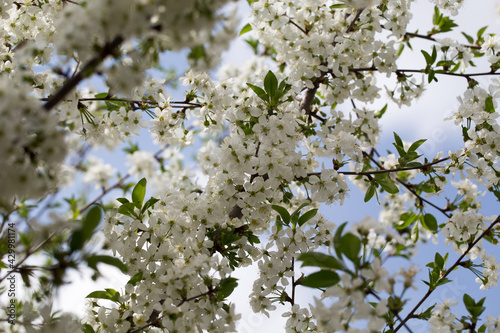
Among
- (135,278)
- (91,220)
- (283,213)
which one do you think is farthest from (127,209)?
(91,220)

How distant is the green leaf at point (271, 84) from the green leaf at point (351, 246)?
58.0 inches

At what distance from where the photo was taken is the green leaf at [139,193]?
105 inches

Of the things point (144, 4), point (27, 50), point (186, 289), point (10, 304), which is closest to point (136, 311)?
point (186, 289)

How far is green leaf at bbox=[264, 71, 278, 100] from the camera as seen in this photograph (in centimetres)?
273

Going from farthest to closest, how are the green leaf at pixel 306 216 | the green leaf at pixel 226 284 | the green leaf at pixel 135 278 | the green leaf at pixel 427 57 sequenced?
the green leaf at pixel 427 57 → the green leaf at pixel 306 216 → the green leaf at pixel 135 278 → the green leaf at pixel 226 284

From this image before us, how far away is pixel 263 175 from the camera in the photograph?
288 centimetres

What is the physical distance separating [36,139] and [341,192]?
84.6 inches

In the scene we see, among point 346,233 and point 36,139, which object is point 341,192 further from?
point 36,139

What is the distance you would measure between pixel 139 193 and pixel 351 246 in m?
1.62

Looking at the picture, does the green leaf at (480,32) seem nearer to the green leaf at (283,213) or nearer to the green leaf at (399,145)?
the green leaf at (399,145)

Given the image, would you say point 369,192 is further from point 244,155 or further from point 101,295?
point 101,295

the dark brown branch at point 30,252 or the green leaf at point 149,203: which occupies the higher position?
the green leaf at point 149,203

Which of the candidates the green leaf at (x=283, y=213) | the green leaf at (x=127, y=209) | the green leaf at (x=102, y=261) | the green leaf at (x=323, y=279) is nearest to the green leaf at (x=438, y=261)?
the green leaf at (x=283, y=213)

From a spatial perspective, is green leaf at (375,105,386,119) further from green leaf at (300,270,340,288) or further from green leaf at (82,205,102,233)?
green leaf at (82,205,102,233)
